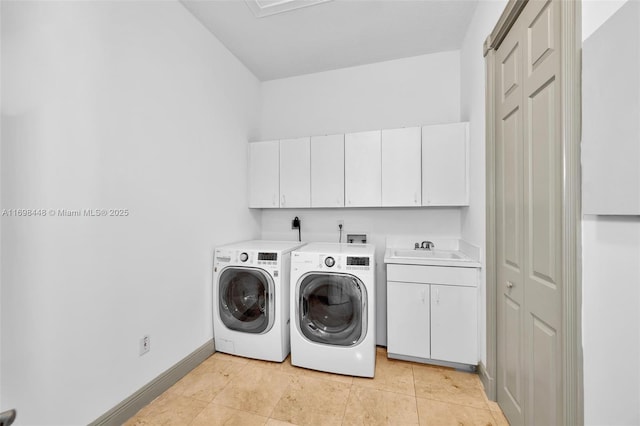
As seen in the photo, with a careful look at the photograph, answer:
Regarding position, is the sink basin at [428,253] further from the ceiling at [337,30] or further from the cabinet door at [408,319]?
the ceiling at [337,30]

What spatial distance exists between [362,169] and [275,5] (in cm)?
148

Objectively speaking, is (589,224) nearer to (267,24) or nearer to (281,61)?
(267,24)

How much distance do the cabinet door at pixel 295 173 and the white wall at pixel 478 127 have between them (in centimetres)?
146

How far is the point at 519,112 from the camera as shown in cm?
139

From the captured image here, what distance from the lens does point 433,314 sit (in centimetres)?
209

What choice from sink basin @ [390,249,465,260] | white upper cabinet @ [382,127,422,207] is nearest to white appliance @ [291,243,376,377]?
sink basin @ [390,249,465,260]

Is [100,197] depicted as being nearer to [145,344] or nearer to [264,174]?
[145,344]

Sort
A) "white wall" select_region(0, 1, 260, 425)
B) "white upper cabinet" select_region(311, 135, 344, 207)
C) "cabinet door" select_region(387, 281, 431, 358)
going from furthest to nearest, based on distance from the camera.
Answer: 1. "white upper cabinet" select_region(311, 135, 344, 207)
2. "cabinet door" select_region(387, 281, 431, 358)
3. "white wall" select_region(0, 1, 260, 425)

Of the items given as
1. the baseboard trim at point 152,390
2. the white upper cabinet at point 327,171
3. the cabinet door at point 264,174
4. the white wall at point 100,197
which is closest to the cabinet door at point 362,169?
the white upper cabinet at point 327,171

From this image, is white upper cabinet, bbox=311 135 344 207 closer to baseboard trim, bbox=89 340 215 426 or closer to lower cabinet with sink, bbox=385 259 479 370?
lower cabinet with sink, bbox=385 259 479 370

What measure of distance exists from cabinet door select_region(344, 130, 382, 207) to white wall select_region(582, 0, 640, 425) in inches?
64.2

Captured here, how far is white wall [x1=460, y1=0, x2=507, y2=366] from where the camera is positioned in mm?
1857

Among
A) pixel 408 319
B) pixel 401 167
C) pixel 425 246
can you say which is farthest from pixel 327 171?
pixel 408 319

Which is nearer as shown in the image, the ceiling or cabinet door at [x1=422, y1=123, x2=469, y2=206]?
the ceiling
